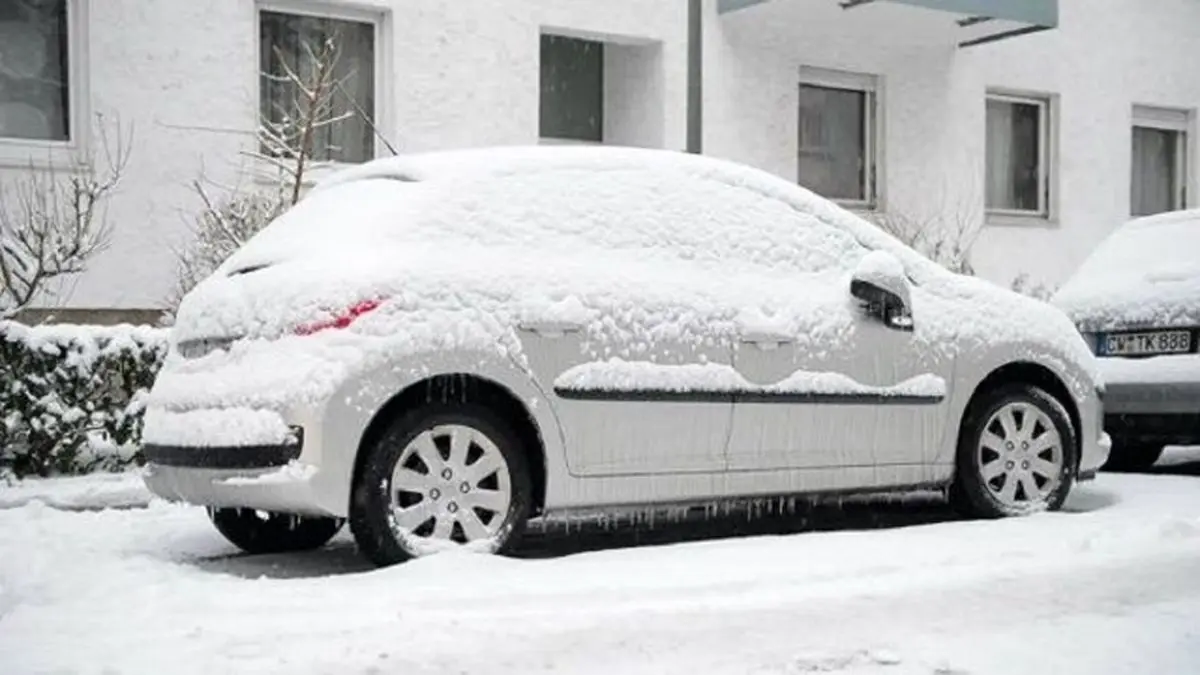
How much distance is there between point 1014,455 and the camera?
7195mm

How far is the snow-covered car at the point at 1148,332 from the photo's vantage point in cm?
865

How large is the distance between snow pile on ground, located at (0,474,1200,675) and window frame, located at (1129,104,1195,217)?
12.9 metres

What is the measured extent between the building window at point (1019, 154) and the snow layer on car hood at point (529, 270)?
10284mm

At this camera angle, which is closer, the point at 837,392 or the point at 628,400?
the point at 628,400

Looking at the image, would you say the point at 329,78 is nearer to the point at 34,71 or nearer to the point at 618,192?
the point at 34,71

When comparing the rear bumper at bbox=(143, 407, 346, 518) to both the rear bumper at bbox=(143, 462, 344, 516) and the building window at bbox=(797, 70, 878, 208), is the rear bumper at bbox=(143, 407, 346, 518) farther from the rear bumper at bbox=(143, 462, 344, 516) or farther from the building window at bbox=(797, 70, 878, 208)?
the building window at bbox=(797, 70, 878, 208)

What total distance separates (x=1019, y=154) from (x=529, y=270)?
41.4 ft

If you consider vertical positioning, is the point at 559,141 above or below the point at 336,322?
above

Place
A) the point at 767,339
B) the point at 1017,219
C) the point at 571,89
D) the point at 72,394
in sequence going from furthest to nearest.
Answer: the point at 1017,219 → the point at 571,89 → the point at 72,394 → the point at 767,339

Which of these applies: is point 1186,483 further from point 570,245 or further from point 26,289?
point 26,289

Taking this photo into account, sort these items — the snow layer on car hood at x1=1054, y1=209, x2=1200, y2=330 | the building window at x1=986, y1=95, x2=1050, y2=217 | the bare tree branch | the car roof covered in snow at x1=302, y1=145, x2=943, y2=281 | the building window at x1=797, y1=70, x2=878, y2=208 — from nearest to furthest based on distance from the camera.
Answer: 1. the car roof covered in snow at x1=302, y1=145, x2=943, y2=281
2. the snow layer on car hood at x1=1054, y1=209, x2=1200, y2=330
3. the bare tree branch
4. the building window at x1=797, y1=70, x2=878, y2=208
5. the building window at x1=986, y1=95, x2=1050, y2=217

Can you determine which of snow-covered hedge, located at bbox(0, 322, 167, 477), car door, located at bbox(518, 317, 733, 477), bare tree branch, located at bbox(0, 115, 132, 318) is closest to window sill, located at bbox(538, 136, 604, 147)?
bare tree branch, located at bbox(0, 115, 132, 318)

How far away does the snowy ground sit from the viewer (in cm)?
449

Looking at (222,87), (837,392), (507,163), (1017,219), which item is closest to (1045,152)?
(1017,219)
